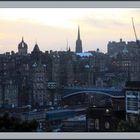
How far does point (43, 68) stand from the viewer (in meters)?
4.87

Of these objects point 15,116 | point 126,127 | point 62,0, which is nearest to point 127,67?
point 126,127

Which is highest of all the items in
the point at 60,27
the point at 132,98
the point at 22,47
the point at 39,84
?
the point at 60,27

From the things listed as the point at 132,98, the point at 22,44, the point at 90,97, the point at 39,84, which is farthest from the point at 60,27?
the point at 132,98

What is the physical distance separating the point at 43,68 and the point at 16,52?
12.8 inches

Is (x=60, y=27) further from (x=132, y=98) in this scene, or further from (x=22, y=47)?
(x=132, y=98)

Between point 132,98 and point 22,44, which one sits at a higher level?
point 22,44

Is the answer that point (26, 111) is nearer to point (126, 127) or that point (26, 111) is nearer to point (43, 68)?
point (43, 68)

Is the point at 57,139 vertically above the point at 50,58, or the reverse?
the point at 50,58

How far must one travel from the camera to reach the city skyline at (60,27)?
482 cm

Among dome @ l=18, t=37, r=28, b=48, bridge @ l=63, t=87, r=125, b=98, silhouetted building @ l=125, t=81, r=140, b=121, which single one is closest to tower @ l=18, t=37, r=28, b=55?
dome @ l=18, t=37, r=28, b=48

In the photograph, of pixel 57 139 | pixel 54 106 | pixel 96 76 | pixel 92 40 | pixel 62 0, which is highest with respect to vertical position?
pixel 62 0

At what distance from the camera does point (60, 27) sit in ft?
15.9

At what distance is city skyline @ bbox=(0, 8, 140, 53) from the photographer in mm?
4816

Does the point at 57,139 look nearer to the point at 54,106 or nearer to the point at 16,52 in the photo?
the point at 54,106
